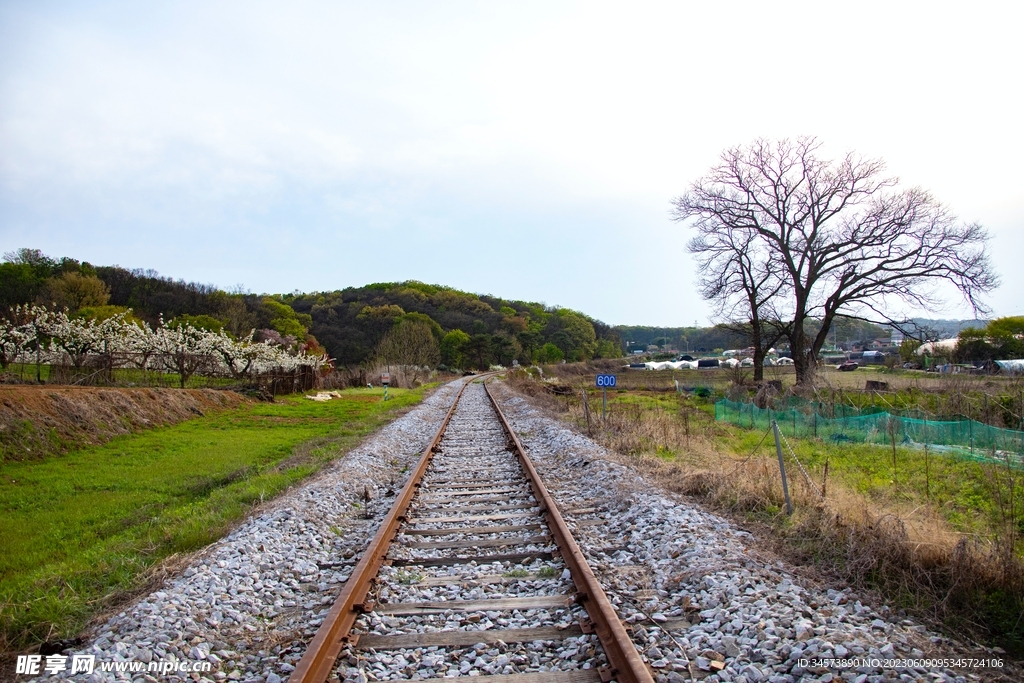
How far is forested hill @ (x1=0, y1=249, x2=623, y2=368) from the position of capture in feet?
165

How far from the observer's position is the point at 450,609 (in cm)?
445

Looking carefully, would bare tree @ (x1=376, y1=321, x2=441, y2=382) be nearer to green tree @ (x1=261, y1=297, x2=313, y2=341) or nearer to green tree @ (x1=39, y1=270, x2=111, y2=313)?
green tree @ (x1=261, y1=297, x2=313, y2=341)

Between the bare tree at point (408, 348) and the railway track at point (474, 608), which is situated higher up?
the bare tree at point (408, 348)

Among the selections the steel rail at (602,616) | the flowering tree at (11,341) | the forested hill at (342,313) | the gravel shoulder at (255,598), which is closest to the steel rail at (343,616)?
the gravel shoulder at (255,598)

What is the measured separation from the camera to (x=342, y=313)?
308ft

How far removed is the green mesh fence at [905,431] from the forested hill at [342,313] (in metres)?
36.2

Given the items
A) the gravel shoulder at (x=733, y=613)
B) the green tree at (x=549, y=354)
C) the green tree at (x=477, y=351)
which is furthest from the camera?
the green tree at (x=477, y=351)

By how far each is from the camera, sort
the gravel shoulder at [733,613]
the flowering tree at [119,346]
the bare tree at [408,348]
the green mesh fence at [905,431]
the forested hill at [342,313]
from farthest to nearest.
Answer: the bare tree at [408,348] < the forested hill at [342,313] < the flowering tree at [119,346] < the green mesh fence at [905,431] < the gravel shoulder at [733,613]

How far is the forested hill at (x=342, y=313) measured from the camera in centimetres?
5031

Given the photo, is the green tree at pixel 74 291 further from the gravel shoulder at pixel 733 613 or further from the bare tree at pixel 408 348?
the gravel shoulder at pixel 733 613

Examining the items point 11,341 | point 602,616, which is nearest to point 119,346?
point 11,341

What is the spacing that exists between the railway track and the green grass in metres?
1.93

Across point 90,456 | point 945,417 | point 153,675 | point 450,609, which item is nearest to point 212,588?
point 153,675

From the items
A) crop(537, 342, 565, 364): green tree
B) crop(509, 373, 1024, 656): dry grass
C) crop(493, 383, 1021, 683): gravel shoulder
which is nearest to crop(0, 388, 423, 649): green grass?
crop(493, 383, 1021, 683): gravel shoulder
